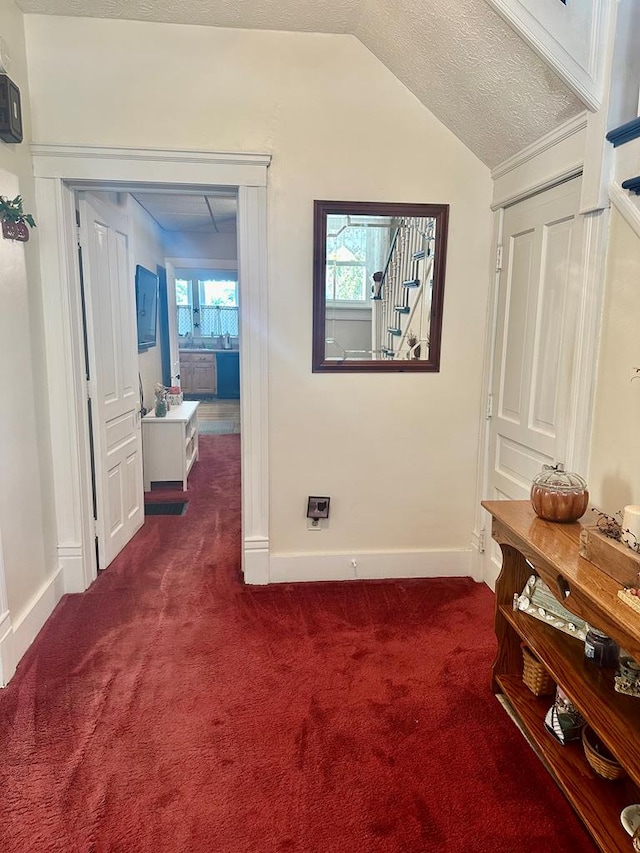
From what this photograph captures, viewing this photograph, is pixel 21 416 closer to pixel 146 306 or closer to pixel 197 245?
pixel 146 306

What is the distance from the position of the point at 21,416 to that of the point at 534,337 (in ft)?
7.45

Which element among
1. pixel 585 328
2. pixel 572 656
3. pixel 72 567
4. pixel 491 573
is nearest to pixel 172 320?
pixel 72 567

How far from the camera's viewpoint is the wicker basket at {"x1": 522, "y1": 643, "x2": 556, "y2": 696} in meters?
1.89

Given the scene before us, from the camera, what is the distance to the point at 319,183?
8.68 feet

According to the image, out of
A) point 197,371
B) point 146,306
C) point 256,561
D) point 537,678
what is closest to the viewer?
point 537,678

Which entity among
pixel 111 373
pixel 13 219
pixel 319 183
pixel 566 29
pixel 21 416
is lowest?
pixel 21 416

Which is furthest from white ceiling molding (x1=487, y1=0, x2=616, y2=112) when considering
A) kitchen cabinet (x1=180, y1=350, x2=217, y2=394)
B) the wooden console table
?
kitchen cabinet (x1=180, y1=350, x2=217, y2=394)

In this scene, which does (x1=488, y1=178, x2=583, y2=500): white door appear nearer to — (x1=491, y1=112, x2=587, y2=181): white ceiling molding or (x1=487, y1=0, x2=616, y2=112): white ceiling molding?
(x1=491, y1=112, x2=587, y2=181): white ceiling molding

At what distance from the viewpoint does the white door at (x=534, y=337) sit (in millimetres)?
2100

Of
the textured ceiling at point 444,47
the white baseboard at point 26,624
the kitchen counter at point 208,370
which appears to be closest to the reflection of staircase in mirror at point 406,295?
the textured ceiling at point 444,47

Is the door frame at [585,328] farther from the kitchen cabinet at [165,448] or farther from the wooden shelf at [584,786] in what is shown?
the kitchen cabinet at [165,448]

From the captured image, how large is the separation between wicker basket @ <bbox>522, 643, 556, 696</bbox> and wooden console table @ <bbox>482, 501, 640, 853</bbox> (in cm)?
3

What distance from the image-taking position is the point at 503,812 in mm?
1560

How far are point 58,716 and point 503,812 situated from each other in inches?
59.6
